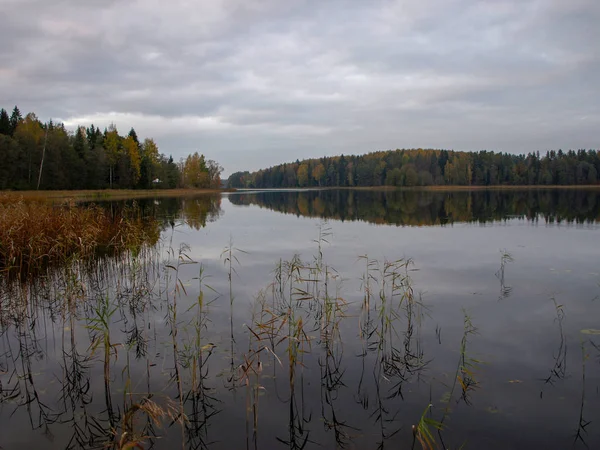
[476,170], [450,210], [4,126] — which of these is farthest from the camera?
[476,170]

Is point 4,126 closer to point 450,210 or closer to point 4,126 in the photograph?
point 4,126

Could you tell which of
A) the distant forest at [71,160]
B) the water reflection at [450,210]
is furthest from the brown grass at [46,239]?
the distant forest at [71,160]

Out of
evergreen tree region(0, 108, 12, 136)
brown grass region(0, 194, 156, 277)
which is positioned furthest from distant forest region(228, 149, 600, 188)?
brown grass region(0, 194, 156, 277)

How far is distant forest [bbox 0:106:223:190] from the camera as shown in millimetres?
57094

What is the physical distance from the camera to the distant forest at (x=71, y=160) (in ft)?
187

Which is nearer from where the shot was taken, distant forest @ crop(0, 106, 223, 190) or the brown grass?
the brown grass

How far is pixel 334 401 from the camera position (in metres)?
5.68

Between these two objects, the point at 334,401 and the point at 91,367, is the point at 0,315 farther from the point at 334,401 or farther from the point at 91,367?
the point at 334,401

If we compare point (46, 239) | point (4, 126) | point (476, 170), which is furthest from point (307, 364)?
point (476, 170)

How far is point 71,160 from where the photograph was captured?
6494 cm

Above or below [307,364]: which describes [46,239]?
above

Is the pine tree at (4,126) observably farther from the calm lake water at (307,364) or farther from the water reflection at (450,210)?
the calm lake water at (307,364)

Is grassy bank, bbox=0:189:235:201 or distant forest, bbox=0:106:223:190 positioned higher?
distant forest, bbox=0:106:223:190

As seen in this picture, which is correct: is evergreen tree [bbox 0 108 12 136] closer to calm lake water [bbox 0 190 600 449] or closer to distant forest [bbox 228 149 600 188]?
calm lake water [bbox 0 190 600 449]
